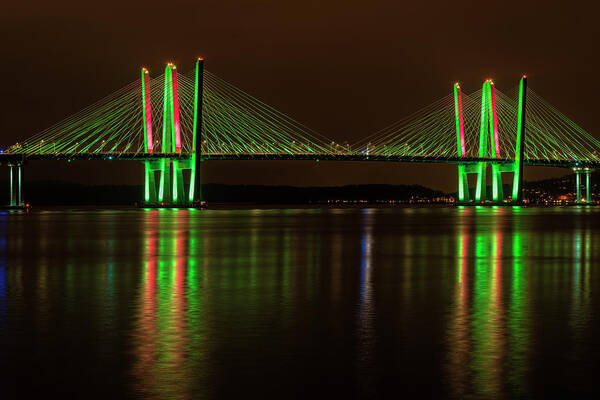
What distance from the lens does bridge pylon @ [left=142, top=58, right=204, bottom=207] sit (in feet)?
212

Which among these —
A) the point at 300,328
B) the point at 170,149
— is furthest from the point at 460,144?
the point at 300,328

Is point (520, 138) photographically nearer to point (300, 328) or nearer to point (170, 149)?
point (170, 149)

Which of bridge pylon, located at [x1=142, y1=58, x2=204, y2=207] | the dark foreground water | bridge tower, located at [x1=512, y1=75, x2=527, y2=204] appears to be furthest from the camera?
bridge tower, located at [x1=512, y1=75, x2=527, y2=204]

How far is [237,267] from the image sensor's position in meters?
17.8

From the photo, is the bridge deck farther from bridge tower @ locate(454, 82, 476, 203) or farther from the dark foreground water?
the dark foreground water

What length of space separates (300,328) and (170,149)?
2272 inches

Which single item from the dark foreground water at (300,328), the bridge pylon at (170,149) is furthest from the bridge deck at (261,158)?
the dark foreground water at (300,328)

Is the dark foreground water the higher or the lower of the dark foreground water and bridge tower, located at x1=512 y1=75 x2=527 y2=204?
the lower

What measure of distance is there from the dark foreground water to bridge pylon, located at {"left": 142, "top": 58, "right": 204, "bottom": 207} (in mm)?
45857

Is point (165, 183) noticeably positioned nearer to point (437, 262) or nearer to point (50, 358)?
point (437, 262)

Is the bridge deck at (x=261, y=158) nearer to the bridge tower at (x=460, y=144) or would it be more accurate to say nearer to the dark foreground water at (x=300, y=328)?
the bridge tower at (x=460, y=144)

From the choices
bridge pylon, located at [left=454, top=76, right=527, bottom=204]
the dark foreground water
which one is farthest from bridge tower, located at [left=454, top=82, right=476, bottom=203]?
the dark foreground water

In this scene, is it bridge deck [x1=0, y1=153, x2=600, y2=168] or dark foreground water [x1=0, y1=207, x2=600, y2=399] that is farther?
bridge deck [x1=0, y1=153, x2=600, y2=168]

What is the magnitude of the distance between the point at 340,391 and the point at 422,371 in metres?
0.91
